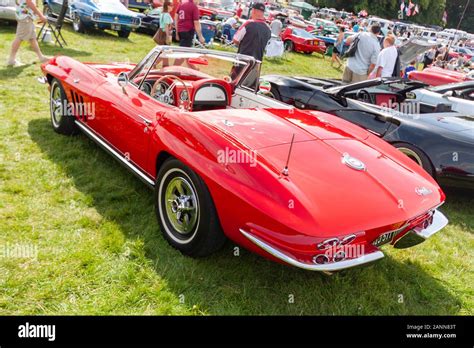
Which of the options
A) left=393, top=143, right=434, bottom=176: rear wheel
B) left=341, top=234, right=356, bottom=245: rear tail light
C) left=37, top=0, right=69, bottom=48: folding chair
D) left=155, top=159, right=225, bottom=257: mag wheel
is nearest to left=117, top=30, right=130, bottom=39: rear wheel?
left=37, top=0, right=69, bottom=48: folding chair

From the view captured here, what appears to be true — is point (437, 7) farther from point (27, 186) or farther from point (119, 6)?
point (27, 186)

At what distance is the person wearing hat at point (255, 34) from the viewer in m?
6.53

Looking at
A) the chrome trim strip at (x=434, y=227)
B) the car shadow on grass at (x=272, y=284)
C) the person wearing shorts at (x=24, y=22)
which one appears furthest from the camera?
the person wearing shorts at (x=24, y=22)

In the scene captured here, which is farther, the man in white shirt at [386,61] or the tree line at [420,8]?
the tree line at [420,8]

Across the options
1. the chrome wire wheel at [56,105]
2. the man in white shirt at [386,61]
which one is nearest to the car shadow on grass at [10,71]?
the chrome wire wheel at [56,105]

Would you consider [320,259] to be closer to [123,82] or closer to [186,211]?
[186,211]

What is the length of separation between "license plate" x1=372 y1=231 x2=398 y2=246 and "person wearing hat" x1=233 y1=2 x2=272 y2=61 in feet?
15.3

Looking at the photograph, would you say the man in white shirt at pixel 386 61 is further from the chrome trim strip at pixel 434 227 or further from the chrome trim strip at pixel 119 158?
the chrome trim strip at pixel 119 158

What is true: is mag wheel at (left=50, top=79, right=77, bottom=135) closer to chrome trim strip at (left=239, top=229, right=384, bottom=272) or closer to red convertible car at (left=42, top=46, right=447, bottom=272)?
red convertible car at (left=42, top=46, right=447, bottom=272)

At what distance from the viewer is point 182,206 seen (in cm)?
292

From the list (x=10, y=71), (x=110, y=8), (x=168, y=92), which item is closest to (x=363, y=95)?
(x=168, y=92)

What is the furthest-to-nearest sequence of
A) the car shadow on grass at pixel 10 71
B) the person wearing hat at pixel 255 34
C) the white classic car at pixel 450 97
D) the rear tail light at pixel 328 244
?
the car shadow on grass at pixel 10 71 → the person wearing hat at pixel 255 34 → the white classic car at pixel 450 97 → the rear tail light at pixel 328 244
